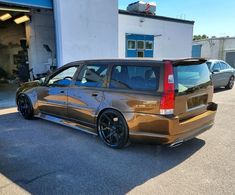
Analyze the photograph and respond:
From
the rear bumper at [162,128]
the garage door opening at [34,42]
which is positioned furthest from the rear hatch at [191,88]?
the garage door opening at [34,42]

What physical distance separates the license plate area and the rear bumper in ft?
0.57

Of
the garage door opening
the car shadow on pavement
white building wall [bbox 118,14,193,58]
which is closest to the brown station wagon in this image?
the car shadow on pavement

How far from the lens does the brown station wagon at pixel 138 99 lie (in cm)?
352

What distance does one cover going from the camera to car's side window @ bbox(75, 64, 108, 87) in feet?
14.3

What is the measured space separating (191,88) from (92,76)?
Result: 190cm

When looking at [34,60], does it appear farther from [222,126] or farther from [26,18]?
[222,126]

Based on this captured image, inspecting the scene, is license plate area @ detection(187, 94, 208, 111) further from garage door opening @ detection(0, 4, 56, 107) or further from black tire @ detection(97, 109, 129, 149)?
garage door opening @ detection(0, 4, 56, 107)

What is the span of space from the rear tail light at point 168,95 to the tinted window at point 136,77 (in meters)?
0.14

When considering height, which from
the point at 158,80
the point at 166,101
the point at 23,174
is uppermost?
the point at 158,80

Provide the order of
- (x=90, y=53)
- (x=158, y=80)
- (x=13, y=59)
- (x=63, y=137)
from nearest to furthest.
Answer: (x=158, y=80)
(x=63, y=137)
(x=90, y=53)
(x=13, y=59)

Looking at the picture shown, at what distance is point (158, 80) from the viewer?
11.6ft

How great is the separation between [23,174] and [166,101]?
2.30 metres

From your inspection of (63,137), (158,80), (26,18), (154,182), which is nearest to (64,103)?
(63,137)

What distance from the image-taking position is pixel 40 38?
12.1m
